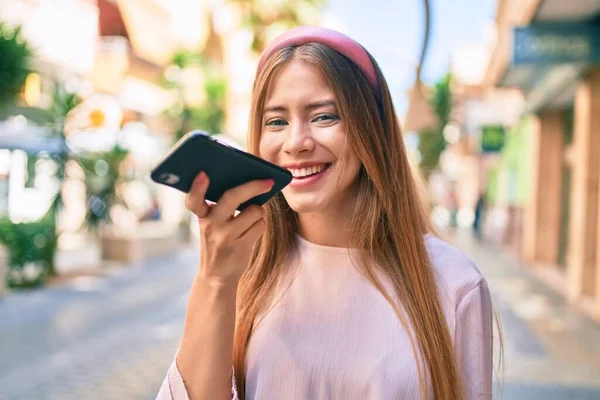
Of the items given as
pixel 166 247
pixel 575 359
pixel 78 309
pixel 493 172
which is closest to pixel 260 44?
pixel 166 247

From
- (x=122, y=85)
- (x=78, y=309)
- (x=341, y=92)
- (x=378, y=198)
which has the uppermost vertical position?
(x=122, y=85)

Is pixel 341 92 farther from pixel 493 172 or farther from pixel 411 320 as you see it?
pixel 493 172

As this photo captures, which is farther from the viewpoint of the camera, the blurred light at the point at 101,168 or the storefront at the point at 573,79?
the blurred light at the point at 101,168

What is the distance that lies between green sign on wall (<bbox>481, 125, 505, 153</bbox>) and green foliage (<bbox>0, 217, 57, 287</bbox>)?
17.1 meters

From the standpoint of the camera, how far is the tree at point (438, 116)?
28.1 m

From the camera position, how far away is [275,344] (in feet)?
4.71

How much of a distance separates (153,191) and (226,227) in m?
27.4

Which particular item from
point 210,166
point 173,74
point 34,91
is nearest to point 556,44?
point 210,166

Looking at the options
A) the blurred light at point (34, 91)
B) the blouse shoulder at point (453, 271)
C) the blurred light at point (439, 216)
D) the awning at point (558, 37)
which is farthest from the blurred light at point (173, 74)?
the blouse shoulder at point (453, 271)

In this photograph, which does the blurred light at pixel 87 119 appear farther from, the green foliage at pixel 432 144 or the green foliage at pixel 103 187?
the green foliage at pixel 432 144

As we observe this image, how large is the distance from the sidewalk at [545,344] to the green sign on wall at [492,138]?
1261cm

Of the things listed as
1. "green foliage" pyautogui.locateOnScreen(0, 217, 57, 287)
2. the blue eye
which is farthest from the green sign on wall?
the blue eye

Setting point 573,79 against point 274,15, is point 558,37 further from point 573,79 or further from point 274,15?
point 274,15

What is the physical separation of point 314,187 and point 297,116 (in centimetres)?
16
